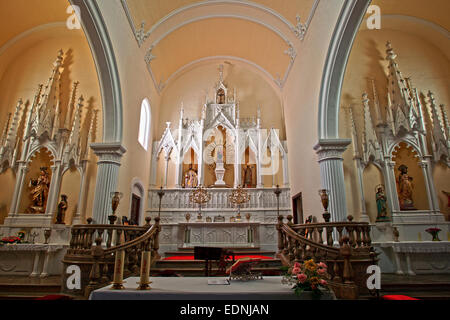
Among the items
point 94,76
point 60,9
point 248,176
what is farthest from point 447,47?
point 60,9

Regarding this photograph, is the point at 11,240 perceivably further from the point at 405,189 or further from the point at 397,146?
the point at 397,146

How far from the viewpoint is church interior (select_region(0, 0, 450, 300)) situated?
7.03 m

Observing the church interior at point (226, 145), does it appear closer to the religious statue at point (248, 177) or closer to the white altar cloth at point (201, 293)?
the religious statue at point (248, 177)

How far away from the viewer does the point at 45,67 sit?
10.3 m

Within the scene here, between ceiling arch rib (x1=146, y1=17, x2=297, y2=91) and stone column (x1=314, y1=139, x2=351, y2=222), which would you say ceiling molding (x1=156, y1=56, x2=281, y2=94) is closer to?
ceiling arch rib (x1=146, y1=17, x2=297, y2=91)

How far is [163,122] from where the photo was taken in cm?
1345

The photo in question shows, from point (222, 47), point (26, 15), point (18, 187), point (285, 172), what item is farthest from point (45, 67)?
point (285, 172)

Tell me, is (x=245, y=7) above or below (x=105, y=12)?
above

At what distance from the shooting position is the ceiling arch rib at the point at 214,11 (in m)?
9.24

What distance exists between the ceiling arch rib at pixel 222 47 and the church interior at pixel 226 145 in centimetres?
9

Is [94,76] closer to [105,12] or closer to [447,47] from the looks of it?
[105,12]

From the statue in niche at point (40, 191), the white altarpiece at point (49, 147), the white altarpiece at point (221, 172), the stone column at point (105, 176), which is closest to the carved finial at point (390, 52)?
the white altarpiece at point (221, 172)

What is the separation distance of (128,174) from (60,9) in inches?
240

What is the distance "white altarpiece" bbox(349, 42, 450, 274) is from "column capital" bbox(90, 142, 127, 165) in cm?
744
